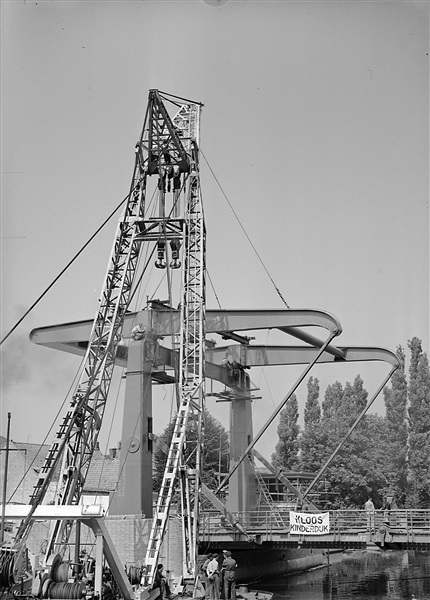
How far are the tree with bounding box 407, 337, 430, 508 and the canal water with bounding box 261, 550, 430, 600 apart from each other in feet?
14.8

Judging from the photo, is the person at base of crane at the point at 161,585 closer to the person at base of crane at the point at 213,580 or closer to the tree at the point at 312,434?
the person at base of crane at the point at 213,580

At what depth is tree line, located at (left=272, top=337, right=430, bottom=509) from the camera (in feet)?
191

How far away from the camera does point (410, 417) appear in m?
58.9

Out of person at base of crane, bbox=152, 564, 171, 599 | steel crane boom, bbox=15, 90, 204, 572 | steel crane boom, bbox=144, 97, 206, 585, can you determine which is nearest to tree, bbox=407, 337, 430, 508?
steel crane boom, bbox=144, 97, 206, 585

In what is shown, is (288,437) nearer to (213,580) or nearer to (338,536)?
(338,536)

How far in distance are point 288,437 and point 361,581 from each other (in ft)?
104

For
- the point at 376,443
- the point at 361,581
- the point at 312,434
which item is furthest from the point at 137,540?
the point at 312,434

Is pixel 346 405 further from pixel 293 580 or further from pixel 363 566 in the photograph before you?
pixel 293 580

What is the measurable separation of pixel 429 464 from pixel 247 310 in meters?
28.0

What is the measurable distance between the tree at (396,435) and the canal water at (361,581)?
5.23m

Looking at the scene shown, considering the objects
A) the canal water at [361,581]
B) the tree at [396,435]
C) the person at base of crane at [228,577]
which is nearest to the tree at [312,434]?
the tree at [396,435]

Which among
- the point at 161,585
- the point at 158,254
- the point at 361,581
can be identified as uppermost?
the point at 158,254

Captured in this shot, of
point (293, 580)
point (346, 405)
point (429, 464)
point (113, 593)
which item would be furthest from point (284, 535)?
point (346, 405)

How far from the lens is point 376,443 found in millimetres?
62781
